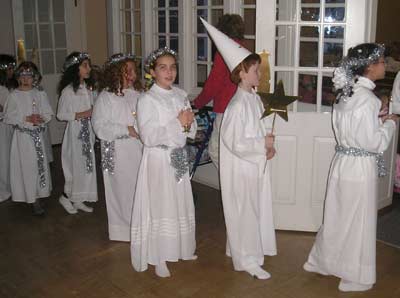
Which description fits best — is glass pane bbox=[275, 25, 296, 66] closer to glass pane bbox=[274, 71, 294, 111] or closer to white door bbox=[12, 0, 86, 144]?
glass pane bbox=[274, 71, 294, 111]

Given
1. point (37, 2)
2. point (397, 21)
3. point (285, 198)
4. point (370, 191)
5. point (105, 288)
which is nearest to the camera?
point (370, 191)

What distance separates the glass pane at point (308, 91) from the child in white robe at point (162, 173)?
1.02 metres

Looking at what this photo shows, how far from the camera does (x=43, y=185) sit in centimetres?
461

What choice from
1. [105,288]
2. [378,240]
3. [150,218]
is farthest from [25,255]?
[378,240]

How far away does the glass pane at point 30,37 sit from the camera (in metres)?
6.43

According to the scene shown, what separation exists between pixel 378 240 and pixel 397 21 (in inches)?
253

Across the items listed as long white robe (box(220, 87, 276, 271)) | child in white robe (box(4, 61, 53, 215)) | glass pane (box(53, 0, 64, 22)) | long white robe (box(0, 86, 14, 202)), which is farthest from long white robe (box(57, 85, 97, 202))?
glass pane (box(53, 0, 64, 22))

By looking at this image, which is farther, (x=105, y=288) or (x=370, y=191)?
(x=105, y=288)

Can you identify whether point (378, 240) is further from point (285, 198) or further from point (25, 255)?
point (25, 255)

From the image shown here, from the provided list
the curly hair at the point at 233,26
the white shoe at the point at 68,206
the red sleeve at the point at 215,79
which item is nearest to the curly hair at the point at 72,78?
the white shoe at the point at 68,206

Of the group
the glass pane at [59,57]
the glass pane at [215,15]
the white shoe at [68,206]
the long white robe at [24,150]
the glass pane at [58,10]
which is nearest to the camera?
the long white robe at [24,150]

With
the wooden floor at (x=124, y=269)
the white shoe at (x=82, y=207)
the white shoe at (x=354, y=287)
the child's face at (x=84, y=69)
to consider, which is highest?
the child's face at (x=84, y=69)

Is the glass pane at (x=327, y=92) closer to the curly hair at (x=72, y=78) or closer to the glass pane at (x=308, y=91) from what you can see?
the glass pane at (x=308, y=91)

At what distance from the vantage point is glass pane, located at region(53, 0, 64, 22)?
6.62m
